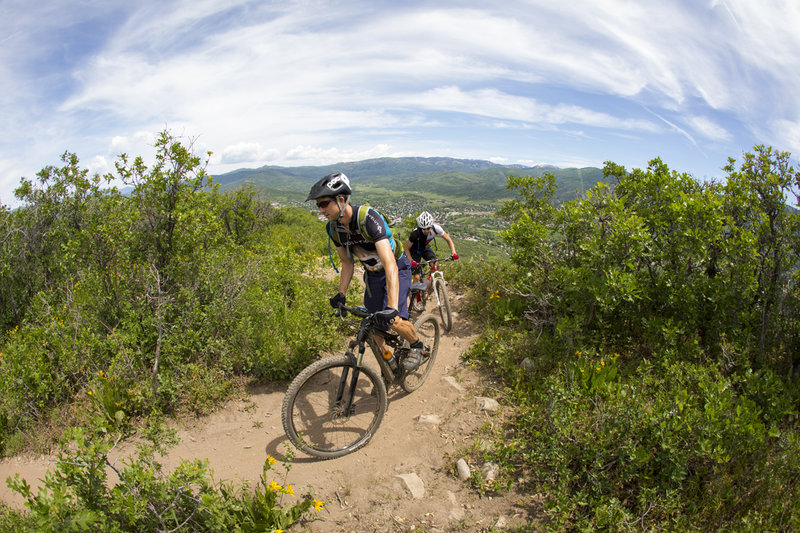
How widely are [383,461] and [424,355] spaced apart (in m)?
1.71

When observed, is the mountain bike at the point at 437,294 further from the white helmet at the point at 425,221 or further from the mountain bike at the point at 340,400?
the mountain bike at the point at 340,400

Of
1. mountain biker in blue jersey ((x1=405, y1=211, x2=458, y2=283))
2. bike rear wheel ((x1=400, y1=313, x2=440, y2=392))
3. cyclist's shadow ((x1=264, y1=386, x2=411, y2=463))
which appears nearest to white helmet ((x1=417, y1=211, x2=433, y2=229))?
mountain biker in blue jersey ((x1=405, y1=211, x2=458, y2=283))

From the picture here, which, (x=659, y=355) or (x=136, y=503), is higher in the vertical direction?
(x=659, y=355)

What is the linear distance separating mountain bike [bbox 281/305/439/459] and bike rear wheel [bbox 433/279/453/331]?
2488mm

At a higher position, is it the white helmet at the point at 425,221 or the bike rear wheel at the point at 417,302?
the white helmet at the point at 425,221

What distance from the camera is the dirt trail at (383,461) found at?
11.4 ft

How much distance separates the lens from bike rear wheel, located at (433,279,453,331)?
7.39 metres

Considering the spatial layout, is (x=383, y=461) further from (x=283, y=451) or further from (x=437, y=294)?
(x=437, y=294)

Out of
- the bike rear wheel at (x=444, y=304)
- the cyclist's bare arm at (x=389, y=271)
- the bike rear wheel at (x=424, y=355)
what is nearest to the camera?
the cyclist's bare arm at (x=389, y=271)

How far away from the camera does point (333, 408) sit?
4.39 metres

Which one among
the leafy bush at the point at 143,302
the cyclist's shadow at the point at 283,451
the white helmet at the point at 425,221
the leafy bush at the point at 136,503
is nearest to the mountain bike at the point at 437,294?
the white helmet at the point at 425,221

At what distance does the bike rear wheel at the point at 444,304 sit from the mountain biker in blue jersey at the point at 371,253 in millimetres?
2238

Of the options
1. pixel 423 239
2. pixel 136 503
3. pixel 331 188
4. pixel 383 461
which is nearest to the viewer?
pixel 136 503

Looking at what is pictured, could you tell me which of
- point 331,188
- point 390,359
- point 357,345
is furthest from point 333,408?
point 331,188
